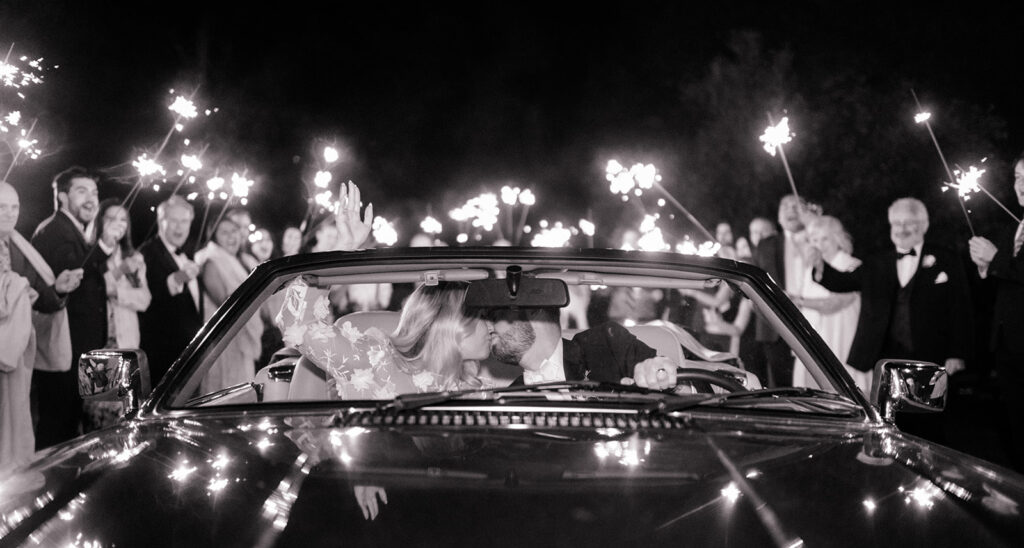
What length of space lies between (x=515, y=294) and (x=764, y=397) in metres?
0.77

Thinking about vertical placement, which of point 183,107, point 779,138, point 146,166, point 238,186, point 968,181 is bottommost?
point 968,181

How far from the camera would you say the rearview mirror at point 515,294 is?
10.1 ft

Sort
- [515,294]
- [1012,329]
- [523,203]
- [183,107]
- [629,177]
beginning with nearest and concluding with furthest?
[515,294] < [1012,329] < [183,107] < [629,177] < [523,203]

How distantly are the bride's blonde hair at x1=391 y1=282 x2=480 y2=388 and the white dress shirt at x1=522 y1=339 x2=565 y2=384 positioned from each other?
0.16 metres

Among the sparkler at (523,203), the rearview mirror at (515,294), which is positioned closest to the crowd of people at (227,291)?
the rearview mirror at (515,294)

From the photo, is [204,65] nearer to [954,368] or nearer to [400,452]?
[954,368]

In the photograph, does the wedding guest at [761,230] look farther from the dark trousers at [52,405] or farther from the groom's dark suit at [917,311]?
the dark trousers at [52,405]

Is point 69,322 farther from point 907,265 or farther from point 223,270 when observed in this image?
point 907,265

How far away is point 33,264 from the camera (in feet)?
27.0

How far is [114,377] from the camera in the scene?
2941mm

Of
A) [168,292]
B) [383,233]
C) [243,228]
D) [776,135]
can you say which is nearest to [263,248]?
[243,228]

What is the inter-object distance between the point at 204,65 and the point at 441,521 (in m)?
20.8

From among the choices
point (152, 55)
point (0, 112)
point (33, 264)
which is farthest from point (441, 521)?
point (152, 55)

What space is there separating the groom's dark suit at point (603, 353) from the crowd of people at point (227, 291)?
2573 mm
